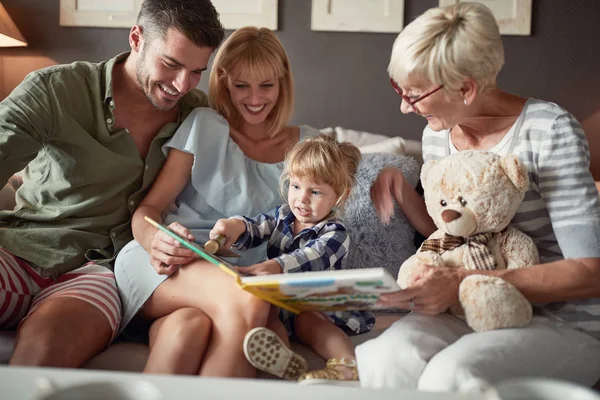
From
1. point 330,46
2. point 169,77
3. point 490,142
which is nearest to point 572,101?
point 330,46

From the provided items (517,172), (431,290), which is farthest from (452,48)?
(431,290)

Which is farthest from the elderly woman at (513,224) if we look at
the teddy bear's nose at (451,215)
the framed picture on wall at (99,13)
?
the framed picture on wall at (99,13)

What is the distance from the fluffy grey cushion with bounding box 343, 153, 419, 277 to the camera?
2059 mm

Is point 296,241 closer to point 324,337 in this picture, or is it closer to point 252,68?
point 324,337

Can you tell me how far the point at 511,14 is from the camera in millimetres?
2826

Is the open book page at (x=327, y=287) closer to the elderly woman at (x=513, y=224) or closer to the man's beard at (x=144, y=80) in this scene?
the elderly woman at (x=513, y=224)

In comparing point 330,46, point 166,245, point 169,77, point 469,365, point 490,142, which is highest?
point 330,46

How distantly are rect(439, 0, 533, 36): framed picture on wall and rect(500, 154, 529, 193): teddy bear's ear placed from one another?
5.41 ft

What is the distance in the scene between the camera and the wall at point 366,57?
2855 millimetres

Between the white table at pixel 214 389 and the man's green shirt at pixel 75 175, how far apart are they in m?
1.02

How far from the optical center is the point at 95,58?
2.99 meters

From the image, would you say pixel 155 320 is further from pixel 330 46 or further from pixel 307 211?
pixel 330 46

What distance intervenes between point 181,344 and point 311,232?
475 millimetres

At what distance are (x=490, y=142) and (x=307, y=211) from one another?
0.50 metres
